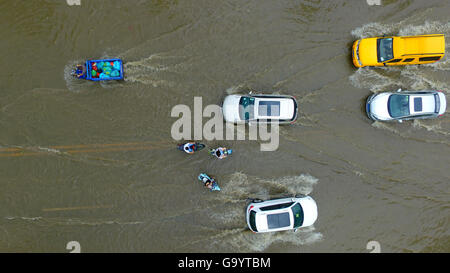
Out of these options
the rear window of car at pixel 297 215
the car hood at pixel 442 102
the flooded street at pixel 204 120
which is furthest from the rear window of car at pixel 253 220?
the car hood at pixel 442 102

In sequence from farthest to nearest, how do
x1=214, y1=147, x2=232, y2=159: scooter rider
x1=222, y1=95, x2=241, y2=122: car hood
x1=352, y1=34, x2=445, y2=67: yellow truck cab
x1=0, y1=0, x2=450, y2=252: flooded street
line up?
x1=0, y1=0, x2=450, y2=252: flooded street → x1=214, y1=147, x2=232, y2=159: scooter rider → x1=222, y1=95, x2=241, y2=122: car hood → x1=352, y1=34, x2=445, y2=67: yellow truck cab

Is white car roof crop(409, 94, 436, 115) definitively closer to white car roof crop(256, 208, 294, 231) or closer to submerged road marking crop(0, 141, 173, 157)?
white car roof crop(256, 208, 294, 231)

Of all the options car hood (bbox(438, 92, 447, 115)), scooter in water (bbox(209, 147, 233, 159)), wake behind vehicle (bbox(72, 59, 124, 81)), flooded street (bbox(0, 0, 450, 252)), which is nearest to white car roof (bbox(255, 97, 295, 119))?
flooded street (bbox(0, 0, 450, 252))

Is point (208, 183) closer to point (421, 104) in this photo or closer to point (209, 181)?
point (209, 181)

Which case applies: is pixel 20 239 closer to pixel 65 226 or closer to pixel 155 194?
pixel 65 226
